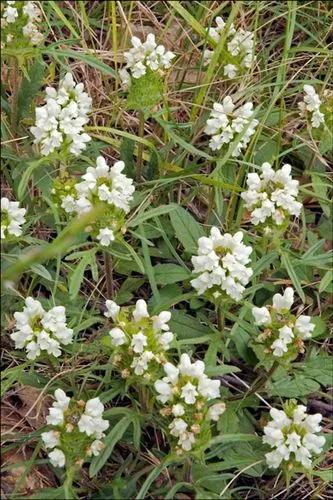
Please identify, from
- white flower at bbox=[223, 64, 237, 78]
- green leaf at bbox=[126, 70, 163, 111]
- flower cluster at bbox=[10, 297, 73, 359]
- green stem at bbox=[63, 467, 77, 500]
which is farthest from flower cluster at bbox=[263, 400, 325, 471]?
white flower at bbox=[223, 64, 237, 78]

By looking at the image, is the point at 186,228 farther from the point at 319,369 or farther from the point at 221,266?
the point at 319,369

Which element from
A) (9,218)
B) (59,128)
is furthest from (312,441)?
(59,128)

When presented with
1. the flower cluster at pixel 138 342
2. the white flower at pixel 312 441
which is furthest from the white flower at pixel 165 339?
the white flower at pixel 312 441

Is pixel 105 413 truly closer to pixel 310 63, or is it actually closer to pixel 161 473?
pixel 161 473

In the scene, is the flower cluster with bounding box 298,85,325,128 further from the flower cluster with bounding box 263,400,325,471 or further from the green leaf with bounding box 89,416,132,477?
the green leaf with bounding box 89,416,132,477

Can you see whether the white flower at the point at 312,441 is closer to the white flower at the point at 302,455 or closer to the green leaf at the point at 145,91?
the white flower at the point at 302,455

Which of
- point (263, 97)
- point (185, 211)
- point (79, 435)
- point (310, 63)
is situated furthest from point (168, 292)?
point (310, 63)
